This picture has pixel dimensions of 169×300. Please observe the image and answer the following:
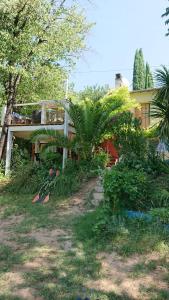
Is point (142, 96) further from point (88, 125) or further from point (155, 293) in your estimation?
point (155, 293)

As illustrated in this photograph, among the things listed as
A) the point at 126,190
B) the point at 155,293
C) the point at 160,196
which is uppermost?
the point at 126,190

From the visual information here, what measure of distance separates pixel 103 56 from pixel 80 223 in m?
13.5

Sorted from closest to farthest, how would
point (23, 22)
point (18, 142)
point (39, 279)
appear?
point (39, 279) → point (23, 22) → point (18, 142)

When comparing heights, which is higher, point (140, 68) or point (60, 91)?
point (140, 68)

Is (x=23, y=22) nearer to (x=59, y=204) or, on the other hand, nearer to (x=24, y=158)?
(x=24, y=158)

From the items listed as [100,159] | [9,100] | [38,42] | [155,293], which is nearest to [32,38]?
[38,42]

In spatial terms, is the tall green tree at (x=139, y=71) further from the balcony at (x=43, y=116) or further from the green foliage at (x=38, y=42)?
the balcony at (x=43, y=116)

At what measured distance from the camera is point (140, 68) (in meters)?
33.5

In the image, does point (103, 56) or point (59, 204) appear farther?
Result: point (103, 56)

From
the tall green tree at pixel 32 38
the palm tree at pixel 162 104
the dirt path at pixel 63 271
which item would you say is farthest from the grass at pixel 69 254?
the tall green tree at pixel 32 38

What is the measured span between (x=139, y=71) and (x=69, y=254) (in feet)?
95.9

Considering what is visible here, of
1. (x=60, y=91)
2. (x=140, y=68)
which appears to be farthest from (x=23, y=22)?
(x=140, y=68)

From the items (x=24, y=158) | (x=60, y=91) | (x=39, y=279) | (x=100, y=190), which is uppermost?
(x=60, y=91)

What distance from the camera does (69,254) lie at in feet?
20.4
